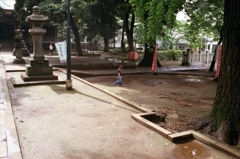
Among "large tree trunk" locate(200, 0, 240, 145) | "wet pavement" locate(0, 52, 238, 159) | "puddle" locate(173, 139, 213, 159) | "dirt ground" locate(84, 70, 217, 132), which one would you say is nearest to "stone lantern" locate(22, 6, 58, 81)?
"wet pavement" locate(0, 52, 238, 159)

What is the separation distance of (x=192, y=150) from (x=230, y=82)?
1.94 m

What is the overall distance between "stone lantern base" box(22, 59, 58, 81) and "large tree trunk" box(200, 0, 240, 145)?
8.00 metres

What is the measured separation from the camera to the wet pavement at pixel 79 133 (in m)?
4.30

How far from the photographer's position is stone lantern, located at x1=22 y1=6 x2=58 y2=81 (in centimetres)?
1055

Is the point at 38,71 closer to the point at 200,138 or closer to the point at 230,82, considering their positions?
the point at 200,138

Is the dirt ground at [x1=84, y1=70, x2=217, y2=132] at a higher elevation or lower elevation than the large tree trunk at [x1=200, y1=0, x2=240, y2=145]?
lower

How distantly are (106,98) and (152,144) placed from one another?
12.4 ft

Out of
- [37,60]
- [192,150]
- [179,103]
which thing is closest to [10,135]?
[192,150]

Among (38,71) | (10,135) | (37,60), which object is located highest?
(37,60)

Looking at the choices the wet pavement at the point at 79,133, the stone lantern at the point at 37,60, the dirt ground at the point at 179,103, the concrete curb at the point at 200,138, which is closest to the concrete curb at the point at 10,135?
the wet pavement at the point at 79,133

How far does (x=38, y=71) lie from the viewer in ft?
35.2

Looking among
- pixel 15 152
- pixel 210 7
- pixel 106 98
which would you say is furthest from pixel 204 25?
pixel 15 152

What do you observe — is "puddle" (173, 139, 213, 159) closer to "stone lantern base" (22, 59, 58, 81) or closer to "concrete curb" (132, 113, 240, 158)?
"concrete curb" (132, 113, 240, 158)

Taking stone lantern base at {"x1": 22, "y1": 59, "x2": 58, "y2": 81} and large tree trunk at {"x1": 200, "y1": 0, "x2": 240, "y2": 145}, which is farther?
stone lantern base at {"x1": 22, "y1": 59, "x2": 58, "y2": 81}
